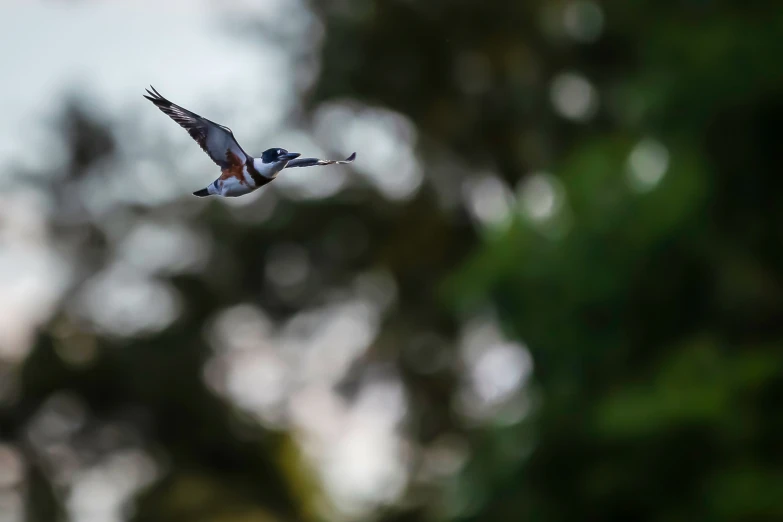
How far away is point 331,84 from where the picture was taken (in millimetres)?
18297

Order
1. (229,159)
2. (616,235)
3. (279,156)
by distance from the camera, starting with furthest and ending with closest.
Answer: (616,235), (229,159), (279,156)

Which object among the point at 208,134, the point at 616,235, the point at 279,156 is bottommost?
Answer: the point at 279,156

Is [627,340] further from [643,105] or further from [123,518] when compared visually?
[123,518]

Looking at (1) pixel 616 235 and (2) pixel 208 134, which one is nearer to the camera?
(2) pixel 208 134

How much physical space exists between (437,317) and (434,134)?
370cm

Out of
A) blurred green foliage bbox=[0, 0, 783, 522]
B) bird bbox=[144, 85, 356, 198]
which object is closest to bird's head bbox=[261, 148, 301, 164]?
bird bbox=[144, 85, 356, 198]

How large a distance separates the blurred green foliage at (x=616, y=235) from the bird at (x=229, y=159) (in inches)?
403

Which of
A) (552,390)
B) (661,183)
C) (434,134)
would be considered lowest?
(552,390)

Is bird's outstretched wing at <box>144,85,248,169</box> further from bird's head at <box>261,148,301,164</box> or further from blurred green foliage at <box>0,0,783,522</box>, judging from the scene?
blurred green foliage at <box>0,0,783,522</box>

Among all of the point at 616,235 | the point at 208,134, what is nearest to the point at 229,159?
the point at 208,134

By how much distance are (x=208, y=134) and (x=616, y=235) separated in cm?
1135

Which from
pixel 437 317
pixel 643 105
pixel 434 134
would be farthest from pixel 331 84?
pixel 643 105

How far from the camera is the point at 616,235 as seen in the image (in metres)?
Answer: 12.4

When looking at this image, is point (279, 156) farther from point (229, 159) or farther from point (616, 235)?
point (616, 235)
